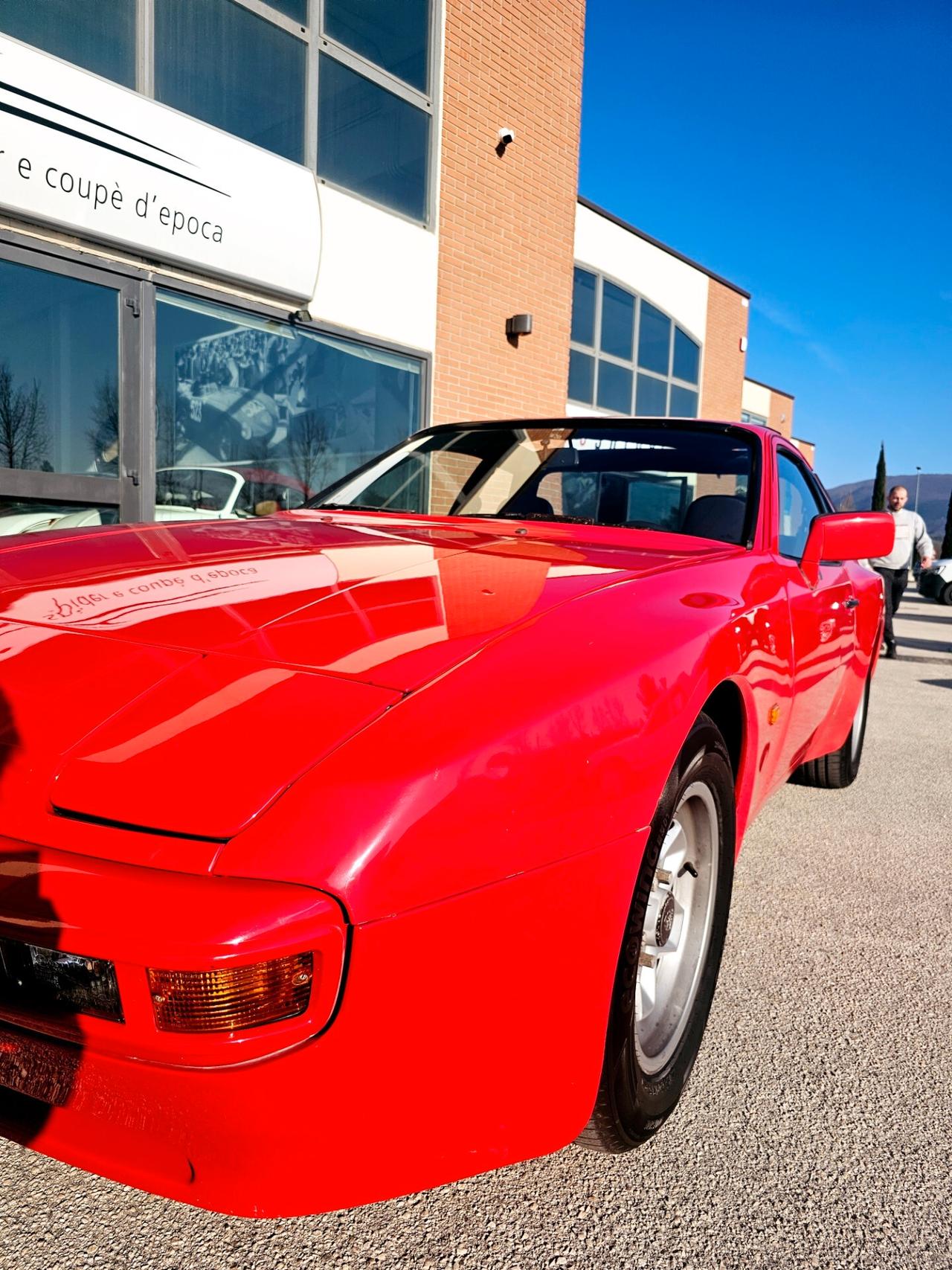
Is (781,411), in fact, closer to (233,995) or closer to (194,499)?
(194,499)

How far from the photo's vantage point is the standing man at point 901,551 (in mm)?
8016

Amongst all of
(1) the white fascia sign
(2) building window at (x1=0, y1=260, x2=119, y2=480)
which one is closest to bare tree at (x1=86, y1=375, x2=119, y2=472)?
(2) building window at (x1=0, y1=260, x2=119, y2=480)

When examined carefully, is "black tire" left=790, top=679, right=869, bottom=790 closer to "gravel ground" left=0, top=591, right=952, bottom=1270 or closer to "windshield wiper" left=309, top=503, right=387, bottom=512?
"gravel ground" left=0, top=591, right=952, bottom=1270

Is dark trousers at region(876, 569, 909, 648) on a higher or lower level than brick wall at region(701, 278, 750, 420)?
lower

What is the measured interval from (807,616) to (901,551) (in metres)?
6.21

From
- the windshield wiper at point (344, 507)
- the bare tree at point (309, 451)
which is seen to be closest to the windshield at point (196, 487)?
the bare tree at point (309, 451)

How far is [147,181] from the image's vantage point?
17.1 feet

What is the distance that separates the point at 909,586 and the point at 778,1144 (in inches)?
1132

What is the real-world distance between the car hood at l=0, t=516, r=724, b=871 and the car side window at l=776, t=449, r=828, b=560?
975 millimetres

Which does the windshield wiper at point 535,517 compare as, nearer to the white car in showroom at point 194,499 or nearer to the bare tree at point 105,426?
the white car in showroom at point 194,499

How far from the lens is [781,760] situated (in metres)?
2.50

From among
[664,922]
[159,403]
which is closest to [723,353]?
[159,403]

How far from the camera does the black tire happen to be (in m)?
3.81

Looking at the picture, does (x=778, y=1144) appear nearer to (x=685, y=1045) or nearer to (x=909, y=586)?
(x=685, y=1045)
